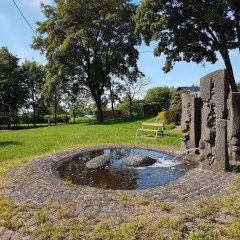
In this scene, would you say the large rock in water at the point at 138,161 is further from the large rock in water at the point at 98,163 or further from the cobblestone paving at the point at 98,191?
the cobblestone paving at the point at 98,191

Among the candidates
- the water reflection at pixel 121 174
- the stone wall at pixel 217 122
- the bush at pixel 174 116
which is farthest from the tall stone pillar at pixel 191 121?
the bush at pixel 174 116

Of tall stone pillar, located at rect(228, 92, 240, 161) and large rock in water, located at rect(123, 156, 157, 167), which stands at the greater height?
tall stone pillar, located at rect(228, 92, 240, 161)

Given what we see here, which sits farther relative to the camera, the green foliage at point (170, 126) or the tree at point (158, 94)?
the tree at point (158, 94)

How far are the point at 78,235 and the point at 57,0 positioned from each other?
33.4 metres

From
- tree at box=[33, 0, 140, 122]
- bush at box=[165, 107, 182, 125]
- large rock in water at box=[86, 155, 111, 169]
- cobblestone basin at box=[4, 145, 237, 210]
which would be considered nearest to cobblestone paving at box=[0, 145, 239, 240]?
cobblestone basin at box=[4, 145, 237, 210]

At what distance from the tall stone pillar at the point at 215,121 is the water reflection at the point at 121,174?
96 cm

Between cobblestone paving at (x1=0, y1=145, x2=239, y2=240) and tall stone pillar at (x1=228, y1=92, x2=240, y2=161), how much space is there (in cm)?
146

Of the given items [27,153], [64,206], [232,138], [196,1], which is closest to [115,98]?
[196,1]

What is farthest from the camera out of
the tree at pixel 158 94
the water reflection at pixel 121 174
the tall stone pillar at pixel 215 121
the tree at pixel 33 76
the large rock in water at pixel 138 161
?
the tree at pixel 158 94

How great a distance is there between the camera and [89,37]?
103 feet

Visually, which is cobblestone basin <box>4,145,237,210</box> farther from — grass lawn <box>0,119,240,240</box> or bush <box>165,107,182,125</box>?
bush <box>165,107,182,125</box>

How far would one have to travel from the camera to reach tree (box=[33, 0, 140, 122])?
31594 mm

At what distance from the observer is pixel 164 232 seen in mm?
4559

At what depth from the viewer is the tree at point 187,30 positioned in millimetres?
23188
